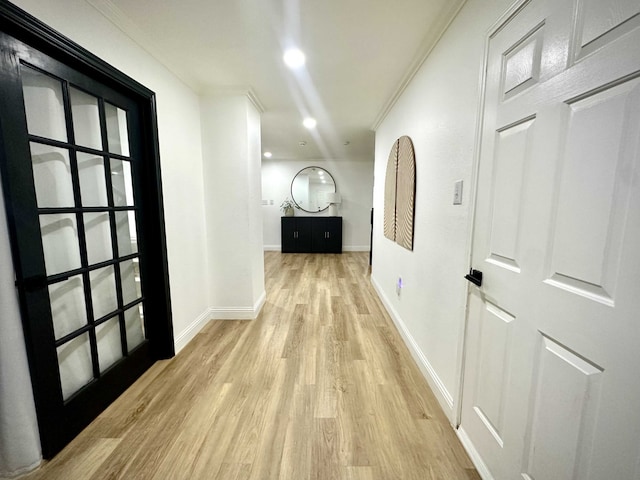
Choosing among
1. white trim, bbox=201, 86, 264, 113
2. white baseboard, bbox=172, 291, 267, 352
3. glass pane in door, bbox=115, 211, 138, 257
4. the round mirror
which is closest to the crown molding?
white trim, bbox=201, 86, 264, 113

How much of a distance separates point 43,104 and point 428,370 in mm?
2668

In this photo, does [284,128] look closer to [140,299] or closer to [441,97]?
[441,97]

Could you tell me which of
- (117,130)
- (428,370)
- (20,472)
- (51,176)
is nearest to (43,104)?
(51,176)

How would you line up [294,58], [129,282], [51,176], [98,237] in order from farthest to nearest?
[294,58] < [129,282] < [98,237] < [51,176]

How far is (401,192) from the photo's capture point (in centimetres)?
243

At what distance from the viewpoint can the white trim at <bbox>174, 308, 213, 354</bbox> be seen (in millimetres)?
2164

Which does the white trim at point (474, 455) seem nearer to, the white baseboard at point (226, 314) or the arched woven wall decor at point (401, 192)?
the arched woven wall decor at point (401, 192)

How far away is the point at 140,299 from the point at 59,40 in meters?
1.54

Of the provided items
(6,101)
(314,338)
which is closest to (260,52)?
(6,101)

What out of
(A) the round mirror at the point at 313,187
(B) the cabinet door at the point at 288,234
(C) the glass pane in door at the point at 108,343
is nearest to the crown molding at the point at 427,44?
(C) the glass pane in door at the point at 108,343

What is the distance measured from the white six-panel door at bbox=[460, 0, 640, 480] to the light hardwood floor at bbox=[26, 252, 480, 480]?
0.42 meters

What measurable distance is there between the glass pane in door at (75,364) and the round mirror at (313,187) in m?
5.29

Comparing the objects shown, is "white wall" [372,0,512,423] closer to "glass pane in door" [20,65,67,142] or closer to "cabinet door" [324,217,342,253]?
"glass pane in door" [20,65,67,142]

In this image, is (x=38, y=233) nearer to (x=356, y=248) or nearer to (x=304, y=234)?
(x=304, y=234)
